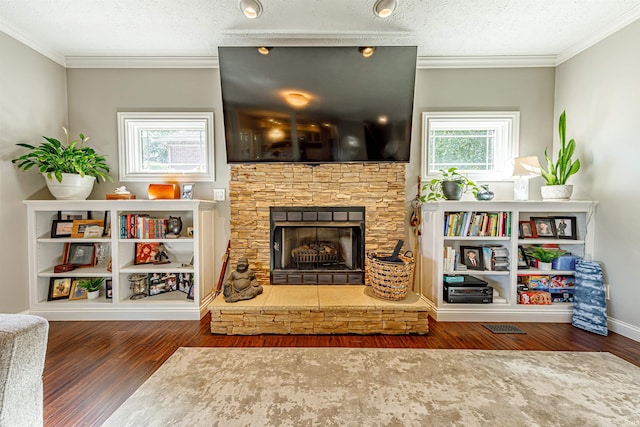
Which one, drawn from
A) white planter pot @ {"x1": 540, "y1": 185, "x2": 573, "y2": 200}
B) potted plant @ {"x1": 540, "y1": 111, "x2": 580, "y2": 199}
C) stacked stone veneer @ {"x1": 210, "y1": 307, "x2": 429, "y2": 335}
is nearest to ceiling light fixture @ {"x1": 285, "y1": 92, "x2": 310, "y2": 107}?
stacked stone veneer @ {"x1": 210, "y1": 307, "x2": 429, "y2": 335}

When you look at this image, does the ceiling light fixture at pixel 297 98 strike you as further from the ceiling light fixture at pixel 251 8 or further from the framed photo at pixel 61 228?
the framed photo at pixel 61 228

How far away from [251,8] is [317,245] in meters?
2.12

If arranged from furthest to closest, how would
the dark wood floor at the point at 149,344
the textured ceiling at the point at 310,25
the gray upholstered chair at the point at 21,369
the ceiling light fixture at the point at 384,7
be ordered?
the textured ceiling at the point at 310,25, the ceiling light fixture at the point at 384,7, the dark wood floor at the point at 149,344, the gray upholstered chair at the point at 21,369

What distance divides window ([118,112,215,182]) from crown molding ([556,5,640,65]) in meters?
3.60

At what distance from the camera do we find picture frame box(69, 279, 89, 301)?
261 centimetres

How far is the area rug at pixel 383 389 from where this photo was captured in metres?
1.38

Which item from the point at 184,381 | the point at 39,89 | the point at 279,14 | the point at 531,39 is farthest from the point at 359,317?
the point at 39,89

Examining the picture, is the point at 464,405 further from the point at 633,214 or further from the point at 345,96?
the point at 345,96

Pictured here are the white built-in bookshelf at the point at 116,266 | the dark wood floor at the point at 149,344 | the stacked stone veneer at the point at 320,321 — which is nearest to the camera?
the dark wood floor at the point at 149,344

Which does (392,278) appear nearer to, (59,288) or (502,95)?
(502,95)

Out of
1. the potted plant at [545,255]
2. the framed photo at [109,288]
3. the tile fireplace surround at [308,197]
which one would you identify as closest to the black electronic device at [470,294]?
the potted plant at [545,255]

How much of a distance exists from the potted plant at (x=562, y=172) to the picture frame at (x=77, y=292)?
444cm

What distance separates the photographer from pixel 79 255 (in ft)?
8.85

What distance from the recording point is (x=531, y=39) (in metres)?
2.55
